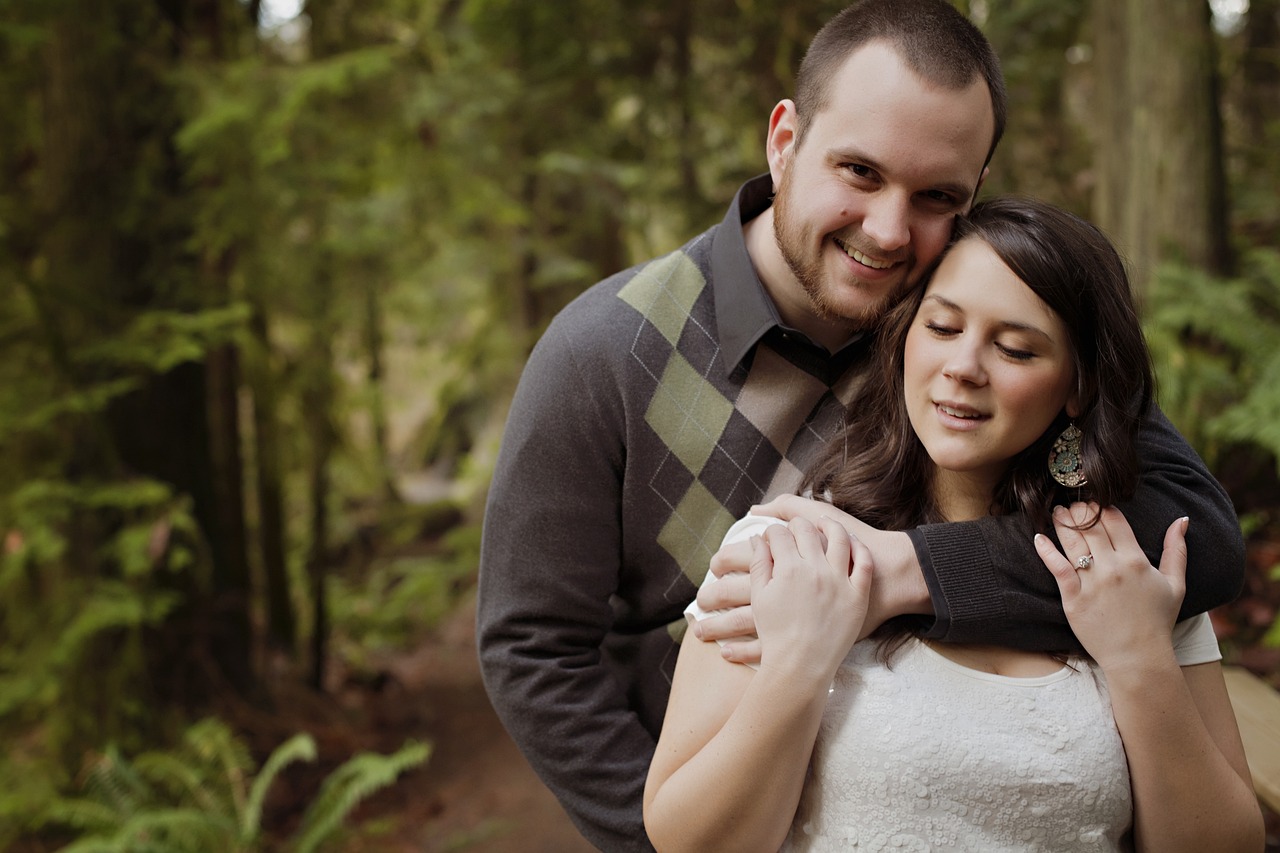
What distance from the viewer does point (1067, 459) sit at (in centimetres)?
185

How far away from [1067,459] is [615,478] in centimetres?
96

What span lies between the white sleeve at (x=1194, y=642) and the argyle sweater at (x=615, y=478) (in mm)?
800

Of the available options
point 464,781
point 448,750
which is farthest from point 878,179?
point 448,750

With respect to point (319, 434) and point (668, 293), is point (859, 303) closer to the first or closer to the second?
point (668, 293)

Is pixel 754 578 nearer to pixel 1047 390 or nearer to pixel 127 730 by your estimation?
pixel 1047 390

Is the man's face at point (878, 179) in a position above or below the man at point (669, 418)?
above

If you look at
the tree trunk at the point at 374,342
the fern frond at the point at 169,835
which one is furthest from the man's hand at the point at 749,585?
the tree trunk at the point at 374,342

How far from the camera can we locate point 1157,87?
14.8 feet

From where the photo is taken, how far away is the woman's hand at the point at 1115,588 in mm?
1680

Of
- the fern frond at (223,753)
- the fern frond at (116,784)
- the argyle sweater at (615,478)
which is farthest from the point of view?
the fern frond at (223,753)

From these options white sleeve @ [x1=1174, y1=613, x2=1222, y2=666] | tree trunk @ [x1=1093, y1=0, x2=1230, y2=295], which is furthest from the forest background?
white sleeve @ [x1=1174, y1=613, x2=1222, y2=666]

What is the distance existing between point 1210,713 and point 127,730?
476cm

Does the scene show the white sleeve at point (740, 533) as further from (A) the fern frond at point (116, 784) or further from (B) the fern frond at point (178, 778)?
(A) the fern frond at point (116, 784)

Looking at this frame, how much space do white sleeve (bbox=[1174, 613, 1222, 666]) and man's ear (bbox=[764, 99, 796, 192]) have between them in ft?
4.03
